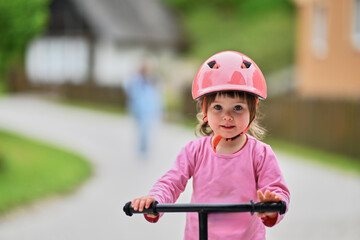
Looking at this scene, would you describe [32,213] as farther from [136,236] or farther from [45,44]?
[45,44]

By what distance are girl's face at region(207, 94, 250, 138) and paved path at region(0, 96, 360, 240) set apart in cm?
428

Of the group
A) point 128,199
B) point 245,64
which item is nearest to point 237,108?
point 245,64

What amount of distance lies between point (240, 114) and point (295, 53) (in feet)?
91.4

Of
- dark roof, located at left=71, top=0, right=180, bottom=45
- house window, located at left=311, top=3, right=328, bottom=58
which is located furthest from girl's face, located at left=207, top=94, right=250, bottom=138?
dark roof, located at left=71, top=0, right=180, bottom=45

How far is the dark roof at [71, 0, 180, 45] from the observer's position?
113 feet

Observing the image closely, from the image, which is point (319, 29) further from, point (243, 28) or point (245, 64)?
point (245, 64)

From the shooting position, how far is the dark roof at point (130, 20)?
34.3 metres

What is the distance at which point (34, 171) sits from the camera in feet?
34.3

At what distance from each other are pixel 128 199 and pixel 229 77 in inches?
251

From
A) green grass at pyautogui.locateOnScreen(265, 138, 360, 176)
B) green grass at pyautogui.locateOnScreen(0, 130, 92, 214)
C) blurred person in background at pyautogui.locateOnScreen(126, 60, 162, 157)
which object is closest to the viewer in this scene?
green grass at pyautogui.locateOnScreen(0, 130, 92, 214)

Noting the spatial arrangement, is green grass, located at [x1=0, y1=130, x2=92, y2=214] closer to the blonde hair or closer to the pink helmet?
the blonde hair

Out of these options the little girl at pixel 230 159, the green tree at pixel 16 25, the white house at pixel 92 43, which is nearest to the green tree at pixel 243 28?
the white house at pixel 92 43

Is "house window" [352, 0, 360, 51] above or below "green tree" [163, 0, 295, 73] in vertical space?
below

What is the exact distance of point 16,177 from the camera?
9766mm
